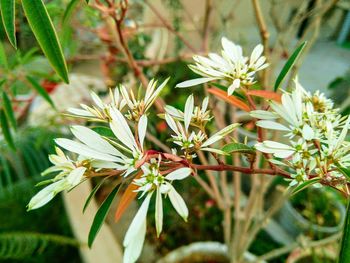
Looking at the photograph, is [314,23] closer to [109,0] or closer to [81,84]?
[109,0]

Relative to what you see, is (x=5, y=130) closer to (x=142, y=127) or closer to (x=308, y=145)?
(x=142, y=127)

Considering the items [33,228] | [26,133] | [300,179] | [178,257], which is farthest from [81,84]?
[300,179]

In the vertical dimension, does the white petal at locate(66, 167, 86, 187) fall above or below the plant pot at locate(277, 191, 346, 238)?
above

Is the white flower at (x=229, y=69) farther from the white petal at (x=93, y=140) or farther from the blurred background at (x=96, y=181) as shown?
the blurred background at (x=96, y=181)

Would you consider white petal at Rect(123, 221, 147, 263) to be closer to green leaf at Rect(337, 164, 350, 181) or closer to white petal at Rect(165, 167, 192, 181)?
white petal at Rect(165, 167, 192, 181)

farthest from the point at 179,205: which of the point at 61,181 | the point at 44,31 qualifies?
the point at 44,31

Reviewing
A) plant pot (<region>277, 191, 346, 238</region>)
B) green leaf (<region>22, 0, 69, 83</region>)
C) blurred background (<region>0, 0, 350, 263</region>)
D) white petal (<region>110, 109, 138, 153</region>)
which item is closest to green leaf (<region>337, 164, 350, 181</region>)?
white petal (<region>110, 109, 138, 153</region>)
